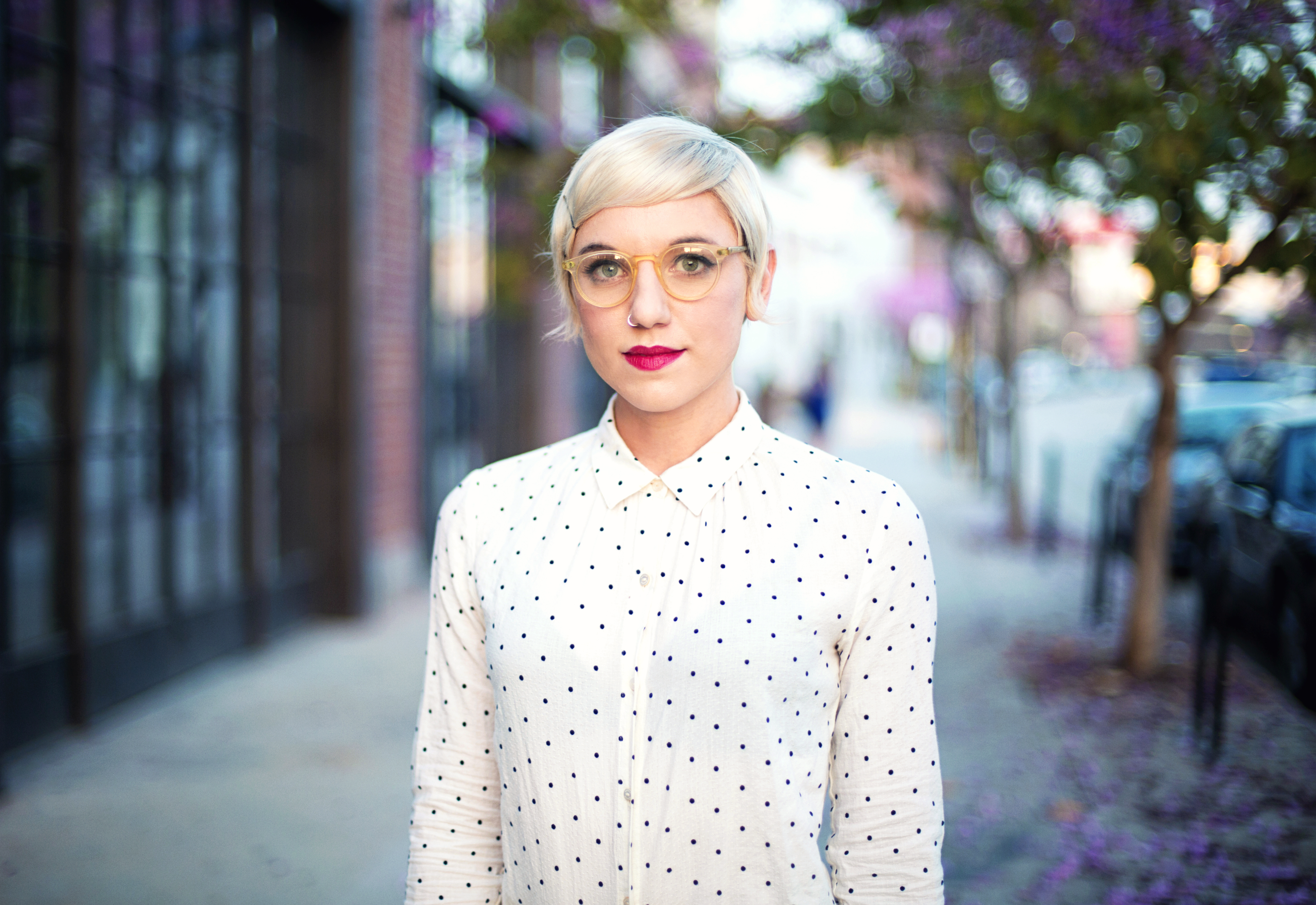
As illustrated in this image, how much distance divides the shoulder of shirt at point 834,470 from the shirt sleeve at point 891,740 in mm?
23

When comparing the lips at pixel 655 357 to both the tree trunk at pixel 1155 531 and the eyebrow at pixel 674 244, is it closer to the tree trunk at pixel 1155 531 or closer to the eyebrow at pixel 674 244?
the eyebrow at pixel 674 244

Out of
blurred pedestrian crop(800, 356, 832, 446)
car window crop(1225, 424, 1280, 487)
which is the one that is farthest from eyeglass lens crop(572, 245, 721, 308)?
blurred pedestrian crop(800, 356, 832, 446)

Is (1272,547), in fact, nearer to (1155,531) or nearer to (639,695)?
(1155,531)

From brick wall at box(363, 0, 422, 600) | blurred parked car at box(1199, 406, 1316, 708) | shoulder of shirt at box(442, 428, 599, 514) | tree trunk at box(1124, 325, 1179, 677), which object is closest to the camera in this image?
shoulder of shirt at box(442, 428, 599, 514)

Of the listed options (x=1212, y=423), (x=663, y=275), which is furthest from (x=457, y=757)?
(x=1212, y=423)

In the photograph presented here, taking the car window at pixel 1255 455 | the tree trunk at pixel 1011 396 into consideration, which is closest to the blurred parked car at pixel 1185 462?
the car window at pixel 1255 455

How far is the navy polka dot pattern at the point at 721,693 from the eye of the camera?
1.57 metres

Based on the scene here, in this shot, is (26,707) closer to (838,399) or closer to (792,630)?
(792,630)

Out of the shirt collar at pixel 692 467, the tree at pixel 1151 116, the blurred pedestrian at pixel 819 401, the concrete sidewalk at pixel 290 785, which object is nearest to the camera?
the shirt collar at pixel 692 467

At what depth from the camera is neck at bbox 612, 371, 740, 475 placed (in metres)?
1.71

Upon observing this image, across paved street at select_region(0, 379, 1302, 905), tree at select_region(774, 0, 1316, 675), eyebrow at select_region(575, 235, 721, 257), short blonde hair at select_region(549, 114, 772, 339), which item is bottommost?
paved street at select_region(0, 379, 1302, 905)

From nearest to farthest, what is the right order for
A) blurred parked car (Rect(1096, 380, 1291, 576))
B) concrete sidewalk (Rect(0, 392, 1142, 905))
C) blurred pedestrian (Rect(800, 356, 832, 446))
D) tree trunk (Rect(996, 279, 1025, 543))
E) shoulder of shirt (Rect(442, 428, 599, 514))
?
shoulder of shirt (Rect(442, 428, 599, 514)) < concrete sidewalk (Rect(0, 392, 1142, 905)) < blurred parked car (Rect(1096, 380, 1291, 576)) < tree trunk (Rect(996, 279, 1025, 543)) < blurred pedestrian (Rect(800, 356, 832, 446))

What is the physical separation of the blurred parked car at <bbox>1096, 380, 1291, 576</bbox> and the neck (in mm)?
6800

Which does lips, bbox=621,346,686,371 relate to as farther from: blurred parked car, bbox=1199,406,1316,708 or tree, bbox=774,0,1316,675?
blurred parked car, bbox=1199,406,1316,708
